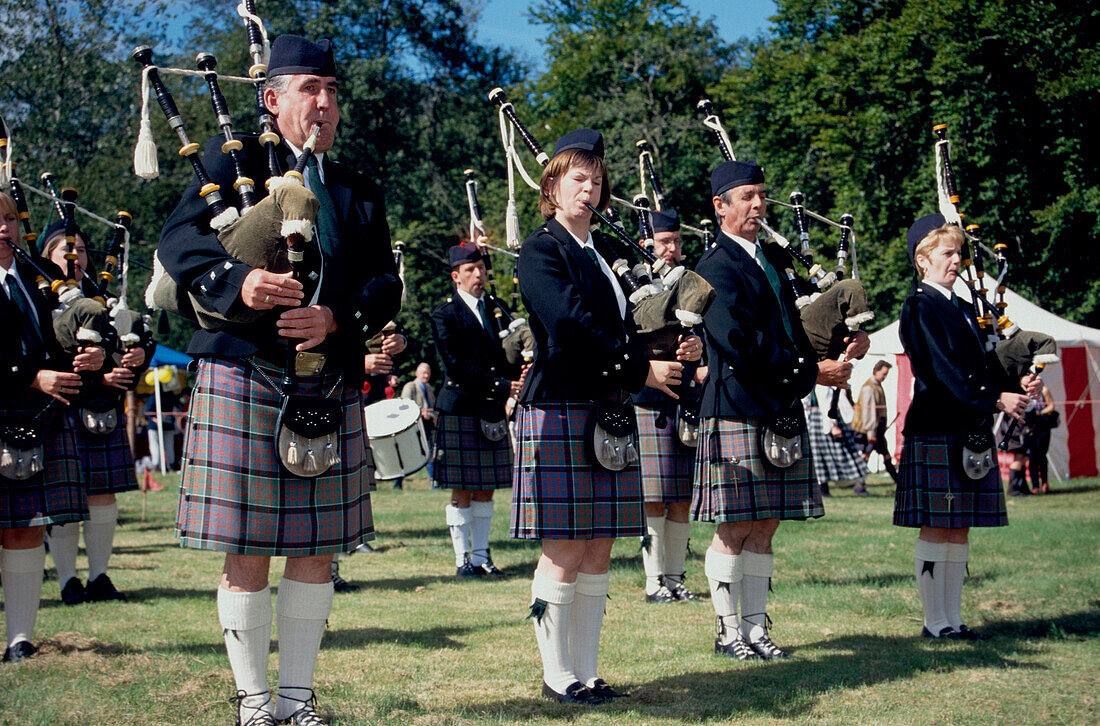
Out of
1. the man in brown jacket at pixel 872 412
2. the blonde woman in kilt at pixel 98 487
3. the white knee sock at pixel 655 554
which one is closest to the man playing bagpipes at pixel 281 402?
the white knee sock at pixel 655 554

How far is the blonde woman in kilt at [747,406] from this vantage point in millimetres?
3984

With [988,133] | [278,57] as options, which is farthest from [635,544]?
[988,133]

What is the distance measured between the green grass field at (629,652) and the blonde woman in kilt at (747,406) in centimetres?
30

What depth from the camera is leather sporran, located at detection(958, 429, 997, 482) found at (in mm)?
4484

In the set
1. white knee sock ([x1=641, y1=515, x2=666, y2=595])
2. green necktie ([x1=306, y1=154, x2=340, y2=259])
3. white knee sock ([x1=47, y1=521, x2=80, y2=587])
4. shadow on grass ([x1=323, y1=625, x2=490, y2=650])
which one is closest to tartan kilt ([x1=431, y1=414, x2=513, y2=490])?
white knee sock ([x1=641, y1=515, x2=666, y2=595])

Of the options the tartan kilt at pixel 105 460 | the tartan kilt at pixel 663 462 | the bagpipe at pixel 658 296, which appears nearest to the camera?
the bagpipe at pixel 658 296

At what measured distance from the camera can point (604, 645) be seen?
4258 millimetres

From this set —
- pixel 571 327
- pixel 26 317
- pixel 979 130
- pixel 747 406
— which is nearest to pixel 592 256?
pixel 571 327

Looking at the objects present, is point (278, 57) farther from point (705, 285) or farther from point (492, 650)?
point (492, 650)

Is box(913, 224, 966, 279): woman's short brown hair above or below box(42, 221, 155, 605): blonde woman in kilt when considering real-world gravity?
above

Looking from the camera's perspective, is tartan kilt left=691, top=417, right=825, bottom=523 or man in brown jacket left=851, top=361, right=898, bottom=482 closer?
tartan kilt left=691, top=417, right=825, bottom=523

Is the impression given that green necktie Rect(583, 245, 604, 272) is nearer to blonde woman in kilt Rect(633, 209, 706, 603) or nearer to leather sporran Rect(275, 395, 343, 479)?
leather sporran Rect(275, 395, 343, 479)

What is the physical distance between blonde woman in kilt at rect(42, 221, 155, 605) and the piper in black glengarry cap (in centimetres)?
177

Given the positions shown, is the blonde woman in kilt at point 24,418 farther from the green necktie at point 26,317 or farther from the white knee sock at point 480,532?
the white knee sock at point 480,532
